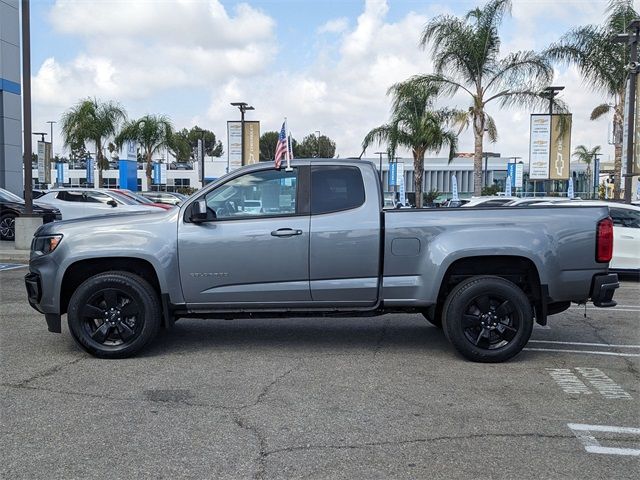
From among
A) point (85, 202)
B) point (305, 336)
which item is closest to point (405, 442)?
point (305, 336)

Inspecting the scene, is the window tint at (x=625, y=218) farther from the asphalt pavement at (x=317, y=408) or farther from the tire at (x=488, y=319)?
the tire at (x=488, y=319)

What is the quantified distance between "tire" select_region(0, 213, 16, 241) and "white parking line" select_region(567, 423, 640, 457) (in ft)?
58.3

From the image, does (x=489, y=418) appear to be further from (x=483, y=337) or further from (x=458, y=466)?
(x=483, y=337)

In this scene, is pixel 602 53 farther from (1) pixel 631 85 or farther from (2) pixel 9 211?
(2) pixel 9 211

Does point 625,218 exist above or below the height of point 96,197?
below

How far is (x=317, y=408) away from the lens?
5.05 m

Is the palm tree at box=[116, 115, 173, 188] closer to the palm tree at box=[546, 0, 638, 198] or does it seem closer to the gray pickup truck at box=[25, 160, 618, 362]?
the palm tree at box=[546, 0, 638, 198]

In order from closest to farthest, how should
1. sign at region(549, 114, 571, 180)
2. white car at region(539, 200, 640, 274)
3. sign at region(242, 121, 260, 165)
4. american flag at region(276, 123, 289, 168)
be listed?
american flag at region(276, 123, 289, 168)
white car at region(539, 200, 640, 274)
sign at region(549, 114, 571, 180)
sign at region(242, 121, 260, 165)

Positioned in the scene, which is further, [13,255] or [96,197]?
[96,197]

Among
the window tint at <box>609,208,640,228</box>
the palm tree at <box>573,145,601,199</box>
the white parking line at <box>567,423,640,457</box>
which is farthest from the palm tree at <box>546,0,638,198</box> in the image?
the palm tree at <box>573,145,601,199</box>

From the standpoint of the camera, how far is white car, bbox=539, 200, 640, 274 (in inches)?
486

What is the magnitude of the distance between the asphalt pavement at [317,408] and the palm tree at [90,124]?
32282 millimetres

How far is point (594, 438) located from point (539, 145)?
24.2m

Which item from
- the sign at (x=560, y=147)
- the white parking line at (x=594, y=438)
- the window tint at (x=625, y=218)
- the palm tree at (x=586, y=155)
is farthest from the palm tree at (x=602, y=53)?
the palm tree at (x=586, y=155)
